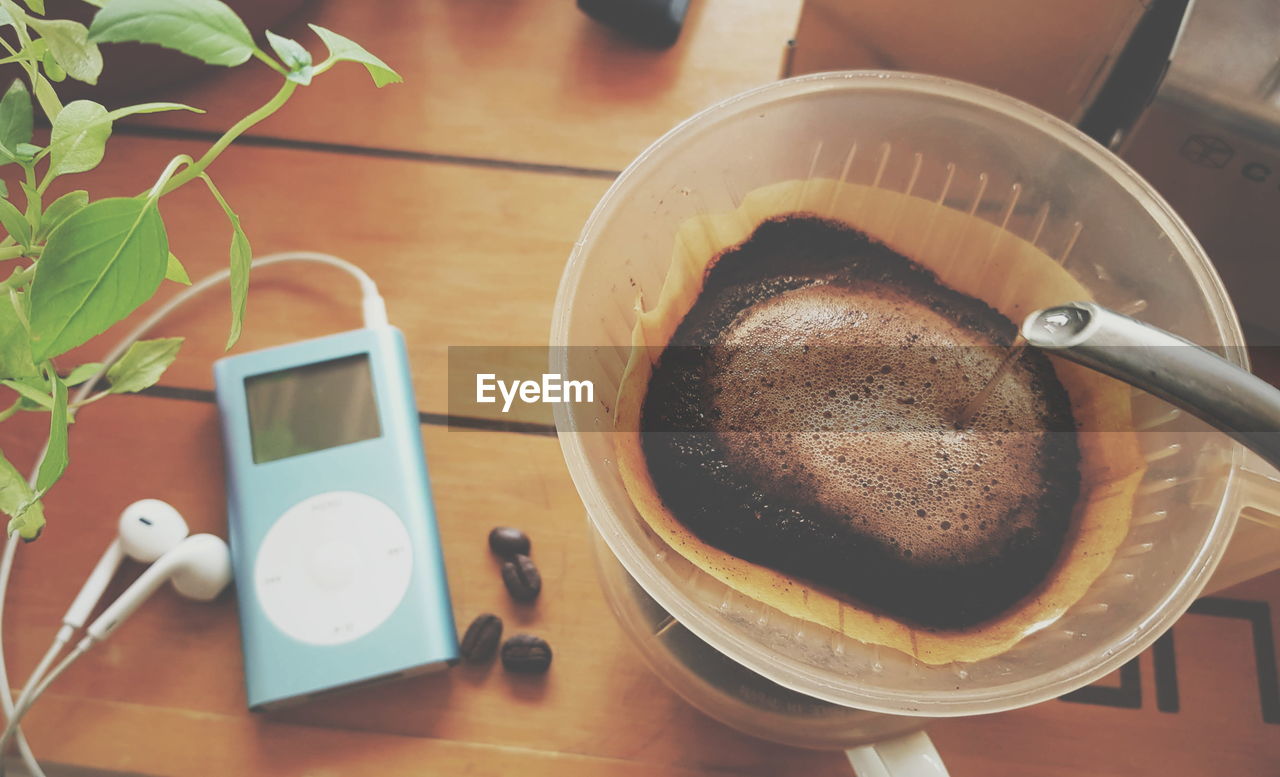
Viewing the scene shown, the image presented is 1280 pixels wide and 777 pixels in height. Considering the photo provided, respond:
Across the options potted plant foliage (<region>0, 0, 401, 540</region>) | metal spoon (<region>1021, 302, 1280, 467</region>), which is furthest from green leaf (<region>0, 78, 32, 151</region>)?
metal spoon (<region>1021, 302, 1280, 467</region>)

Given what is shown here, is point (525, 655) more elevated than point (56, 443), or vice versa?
point (56, 443)

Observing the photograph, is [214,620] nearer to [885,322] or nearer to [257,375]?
[257,375]

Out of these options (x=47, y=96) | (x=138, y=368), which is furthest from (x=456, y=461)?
(x=47, y=96)

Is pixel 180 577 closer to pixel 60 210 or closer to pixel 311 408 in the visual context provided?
pixel 311 408

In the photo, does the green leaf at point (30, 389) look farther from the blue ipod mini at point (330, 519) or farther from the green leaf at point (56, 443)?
the blue ipod mini at point (330, 519)

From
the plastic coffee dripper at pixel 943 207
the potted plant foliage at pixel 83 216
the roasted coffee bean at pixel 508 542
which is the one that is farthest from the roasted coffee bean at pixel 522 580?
the potted plant foliage at pixel 83 216

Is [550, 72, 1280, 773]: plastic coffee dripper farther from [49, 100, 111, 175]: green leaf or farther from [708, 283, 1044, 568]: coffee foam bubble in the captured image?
[49, 100, 111, 175]: green leaf
